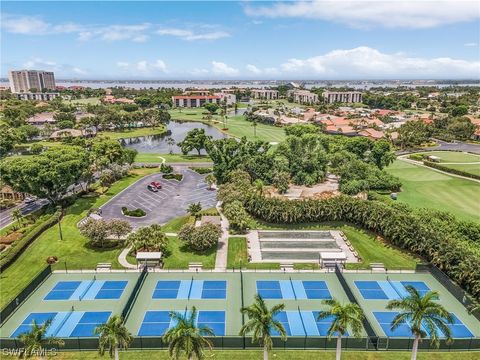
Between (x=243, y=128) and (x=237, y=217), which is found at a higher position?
(x=237, y=217)

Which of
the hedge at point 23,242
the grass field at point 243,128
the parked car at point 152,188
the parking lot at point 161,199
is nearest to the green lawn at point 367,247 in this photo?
the parking lot at point 161,199

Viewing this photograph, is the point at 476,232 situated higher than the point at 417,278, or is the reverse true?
the point at 476,232

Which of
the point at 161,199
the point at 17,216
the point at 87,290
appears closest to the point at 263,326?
the point at 87,290

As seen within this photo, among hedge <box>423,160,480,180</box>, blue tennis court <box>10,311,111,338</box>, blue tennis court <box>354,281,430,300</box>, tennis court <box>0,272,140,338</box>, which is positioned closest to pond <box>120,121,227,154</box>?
hedge <box>423,160,480,180</box>

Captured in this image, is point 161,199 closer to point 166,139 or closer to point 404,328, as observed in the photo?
point 404,328

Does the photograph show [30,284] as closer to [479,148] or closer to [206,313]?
[206,313]

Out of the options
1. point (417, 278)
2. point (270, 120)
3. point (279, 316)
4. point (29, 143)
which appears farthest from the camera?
point (270, 120)

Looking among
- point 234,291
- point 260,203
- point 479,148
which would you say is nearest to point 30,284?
point 234,291

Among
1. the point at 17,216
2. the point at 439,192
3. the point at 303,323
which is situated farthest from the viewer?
the point at 439,192
